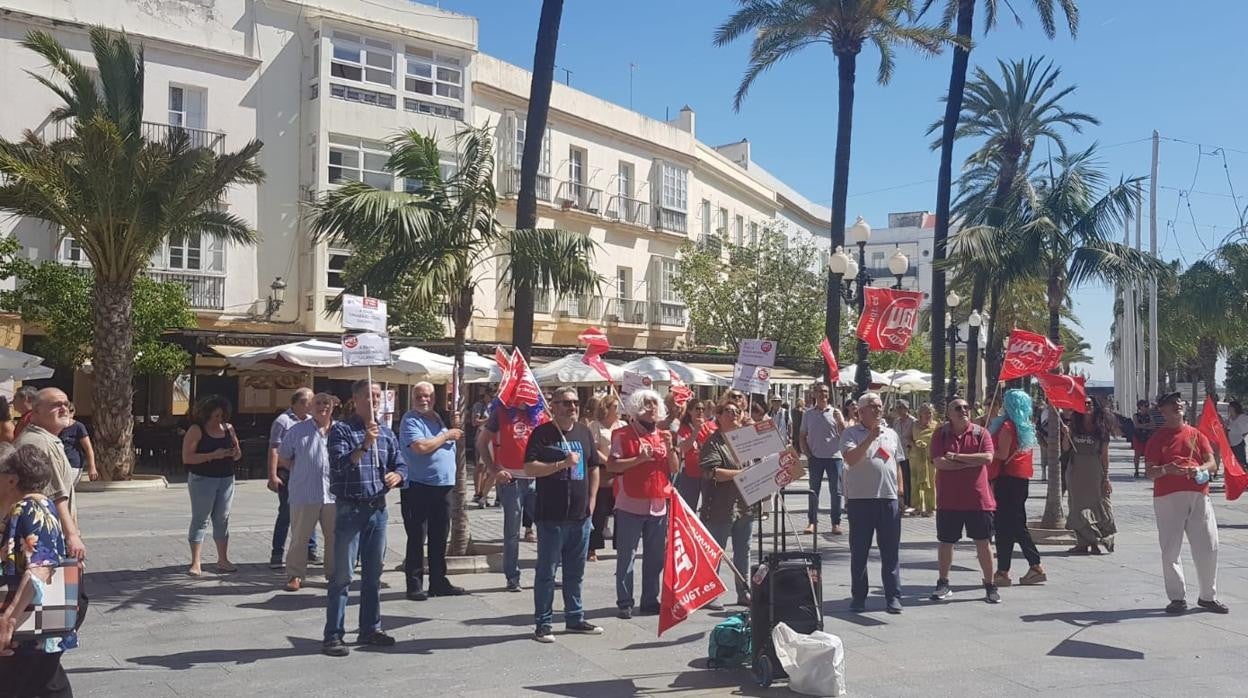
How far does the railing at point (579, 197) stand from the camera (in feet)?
113

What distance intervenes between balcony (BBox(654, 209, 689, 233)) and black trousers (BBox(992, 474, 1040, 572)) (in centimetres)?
2899

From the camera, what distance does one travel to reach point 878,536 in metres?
8.85

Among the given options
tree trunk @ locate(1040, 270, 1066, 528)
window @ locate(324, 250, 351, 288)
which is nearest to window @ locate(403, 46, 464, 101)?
window @ locate(324, 250, 351, 288)

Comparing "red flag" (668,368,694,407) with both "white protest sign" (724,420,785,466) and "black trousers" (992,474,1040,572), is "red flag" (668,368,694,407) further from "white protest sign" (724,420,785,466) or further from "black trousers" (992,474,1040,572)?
"white protest sign" (724,420,785,466)

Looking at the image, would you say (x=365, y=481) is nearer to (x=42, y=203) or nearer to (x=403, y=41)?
(x=42, y=203)

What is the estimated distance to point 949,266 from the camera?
1702cm

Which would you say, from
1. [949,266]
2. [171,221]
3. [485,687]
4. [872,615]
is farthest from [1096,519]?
[171,221]

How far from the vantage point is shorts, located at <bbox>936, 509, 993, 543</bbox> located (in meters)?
9.20

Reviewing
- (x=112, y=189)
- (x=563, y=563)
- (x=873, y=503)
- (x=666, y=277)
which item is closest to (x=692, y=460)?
(x=873, y=503)

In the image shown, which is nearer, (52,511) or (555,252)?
(52,511)

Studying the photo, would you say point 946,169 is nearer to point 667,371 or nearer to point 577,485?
point 667,371

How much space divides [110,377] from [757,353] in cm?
1172

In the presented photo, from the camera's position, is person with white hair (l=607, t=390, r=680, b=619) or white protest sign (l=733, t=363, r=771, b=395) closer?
person with white hair (l=607, t=390, r=680, b=619)

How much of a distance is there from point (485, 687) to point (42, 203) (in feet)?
50.5
